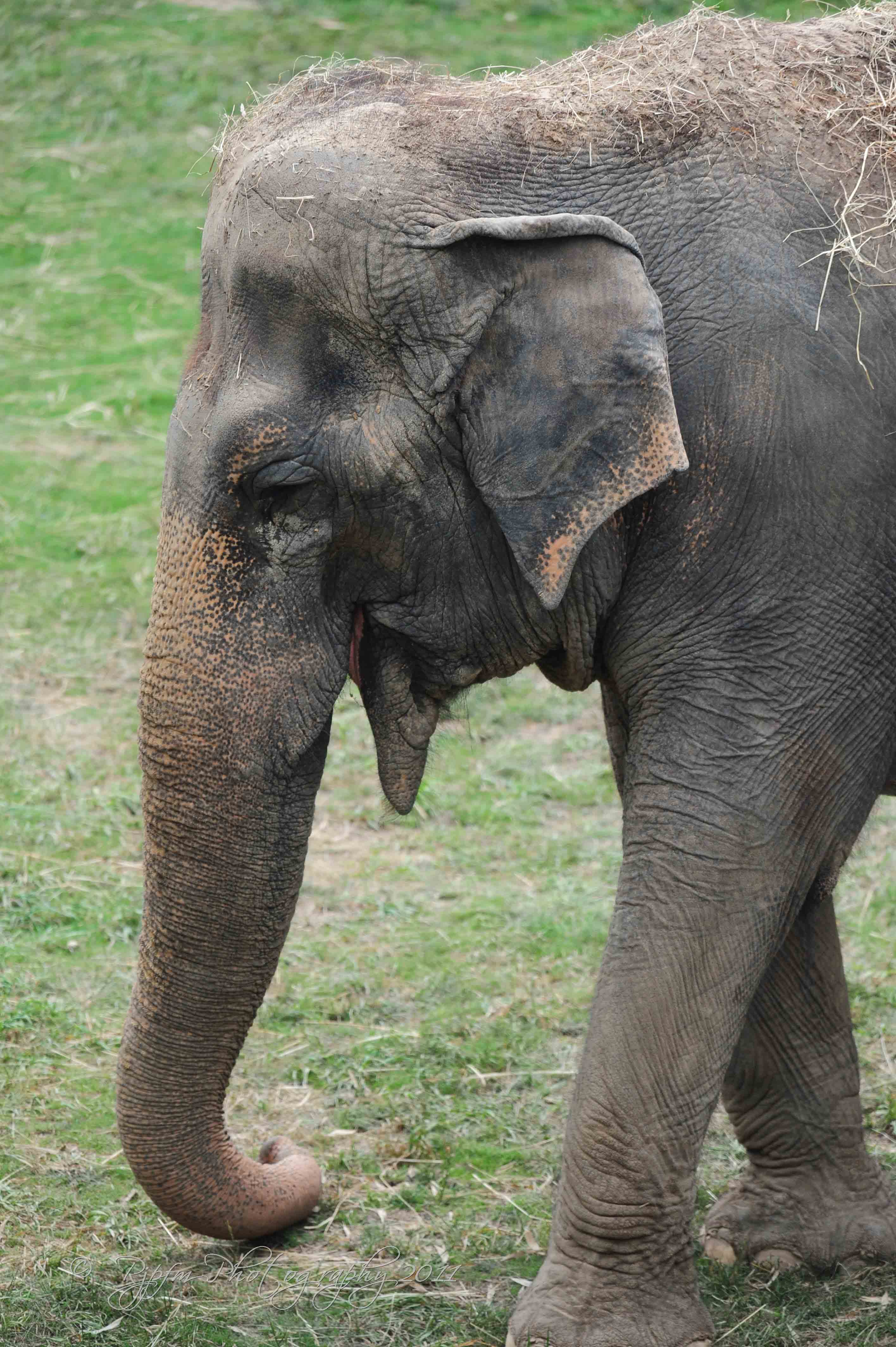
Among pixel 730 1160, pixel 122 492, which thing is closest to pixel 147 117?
pixel 122 492

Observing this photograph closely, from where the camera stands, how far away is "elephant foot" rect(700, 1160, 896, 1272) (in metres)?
3.75

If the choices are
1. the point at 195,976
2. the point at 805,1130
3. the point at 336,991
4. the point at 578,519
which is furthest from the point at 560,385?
the point at 336,991

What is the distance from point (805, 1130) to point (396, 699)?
1.34m

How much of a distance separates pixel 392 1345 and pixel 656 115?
226 cm

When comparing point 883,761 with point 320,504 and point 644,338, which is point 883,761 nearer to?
point 644,338

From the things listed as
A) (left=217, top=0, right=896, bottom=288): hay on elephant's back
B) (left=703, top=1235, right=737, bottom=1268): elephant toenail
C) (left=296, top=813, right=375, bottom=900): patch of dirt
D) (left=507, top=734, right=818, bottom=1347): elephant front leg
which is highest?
(left=217, top=0, right=896, bottom=288): hay on elephant's back

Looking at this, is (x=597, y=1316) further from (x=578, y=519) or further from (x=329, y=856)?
(x=329, y=856)

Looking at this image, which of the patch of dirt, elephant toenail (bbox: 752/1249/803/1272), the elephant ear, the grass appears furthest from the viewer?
the patch of dirt

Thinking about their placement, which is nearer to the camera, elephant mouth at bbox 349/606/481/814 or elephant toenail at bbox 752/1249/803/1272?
elephant mouth at bbox 349/606/481/814

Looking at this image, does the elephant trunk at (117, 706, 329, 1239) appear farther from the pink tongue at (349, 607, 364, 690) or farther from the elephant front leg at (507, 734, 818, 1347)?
the elephant front leg at (507, 734, 818, 1347)

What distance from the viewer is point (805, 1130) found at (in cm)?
382

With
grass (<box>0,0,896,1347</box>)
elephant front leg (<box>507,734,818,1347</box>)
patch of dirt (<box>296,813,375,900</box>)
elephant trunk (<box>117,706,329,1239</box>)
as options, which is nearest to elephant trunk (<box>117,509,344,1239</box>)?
elephant trunk (<box>117,706,329,1239</box>)

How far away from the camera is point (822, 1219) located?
3.77m

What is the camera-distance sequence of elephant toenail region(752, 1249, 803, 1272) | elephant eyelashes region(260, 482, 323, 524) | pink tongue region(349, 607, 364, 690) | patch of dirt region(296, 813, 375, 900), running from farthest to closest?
1. patch of dirt region(296, 813, 375, 900)
2. elephant toenail region(752, 1249, 803, 1272)
3. pink tongue region(349, 607, 364, 690)
4. elephant eyelashes region(260, 482, 323, 524)
